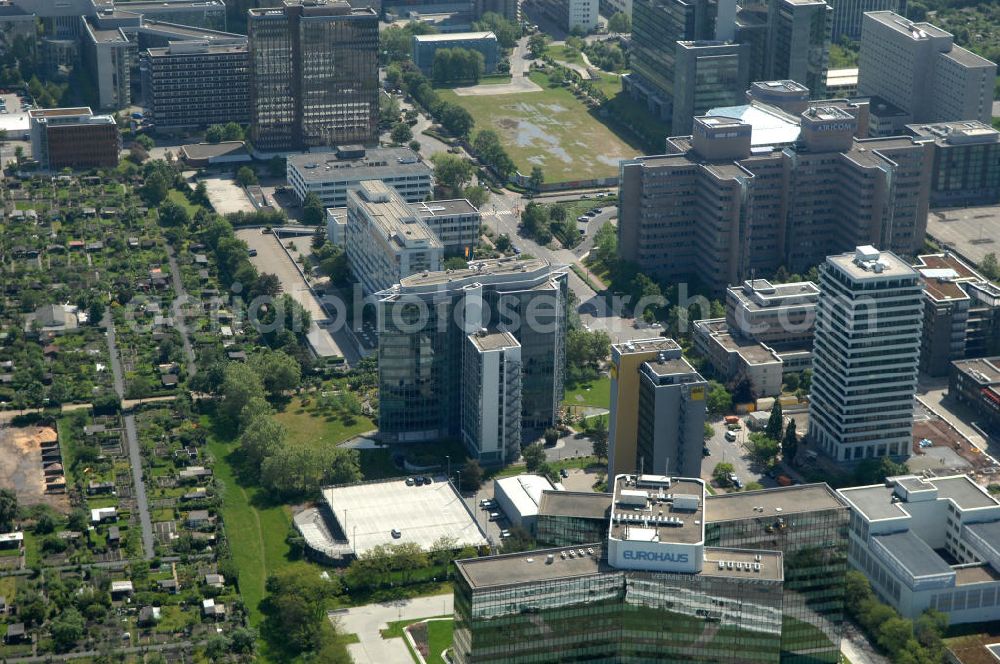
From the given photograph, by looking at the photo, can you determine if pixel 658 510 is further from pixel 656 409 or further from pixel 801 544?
pixel 656 409

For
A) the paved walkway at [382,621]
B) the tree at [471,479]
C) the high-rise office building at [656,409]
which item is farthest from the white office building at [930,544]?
the paved walkway at [382,621]

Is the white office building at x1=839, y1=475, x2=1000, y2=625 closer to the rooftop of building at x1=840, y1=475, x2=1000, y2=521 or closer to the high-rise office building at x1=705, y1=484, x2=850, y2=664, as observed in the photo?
the rooftop of building at x1=840, y1=475, x2=1000, y2=521

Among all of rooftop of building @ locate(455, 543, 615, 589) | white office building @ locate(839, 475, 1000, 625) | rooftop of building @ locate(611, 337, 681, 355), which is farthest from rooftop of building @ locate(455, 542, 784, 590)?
rooftop of building @ locate(611, 337, 681, 355)

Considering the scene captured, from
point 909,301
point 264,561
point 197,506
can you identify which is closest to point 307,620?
point 264,561

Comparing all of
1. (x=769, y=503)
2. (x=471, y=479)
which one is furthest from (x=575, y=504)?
(x=471, y=479)

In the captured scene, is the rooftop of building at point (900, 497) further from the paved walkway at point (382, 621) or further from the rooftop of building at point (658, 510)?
the paved walkway at point (382, 621)

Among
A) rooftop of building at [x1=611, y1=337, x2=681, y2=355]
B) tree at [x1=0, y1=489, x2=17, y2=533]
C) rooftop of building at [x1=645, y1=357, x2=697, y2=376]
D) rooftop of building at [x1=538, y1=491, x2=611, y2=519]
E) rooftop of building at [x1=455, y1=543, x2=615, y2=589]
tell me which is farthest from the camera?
rooftop of building at [x1=611, y1=337, x2=681, y2=355]

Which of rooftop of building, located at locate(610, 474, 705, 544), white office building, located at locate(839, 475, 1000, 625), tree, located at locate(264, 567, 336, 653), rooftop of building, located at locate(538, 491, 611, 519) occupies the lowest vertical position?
tree, located at locate(264, 567, 336, 653)
